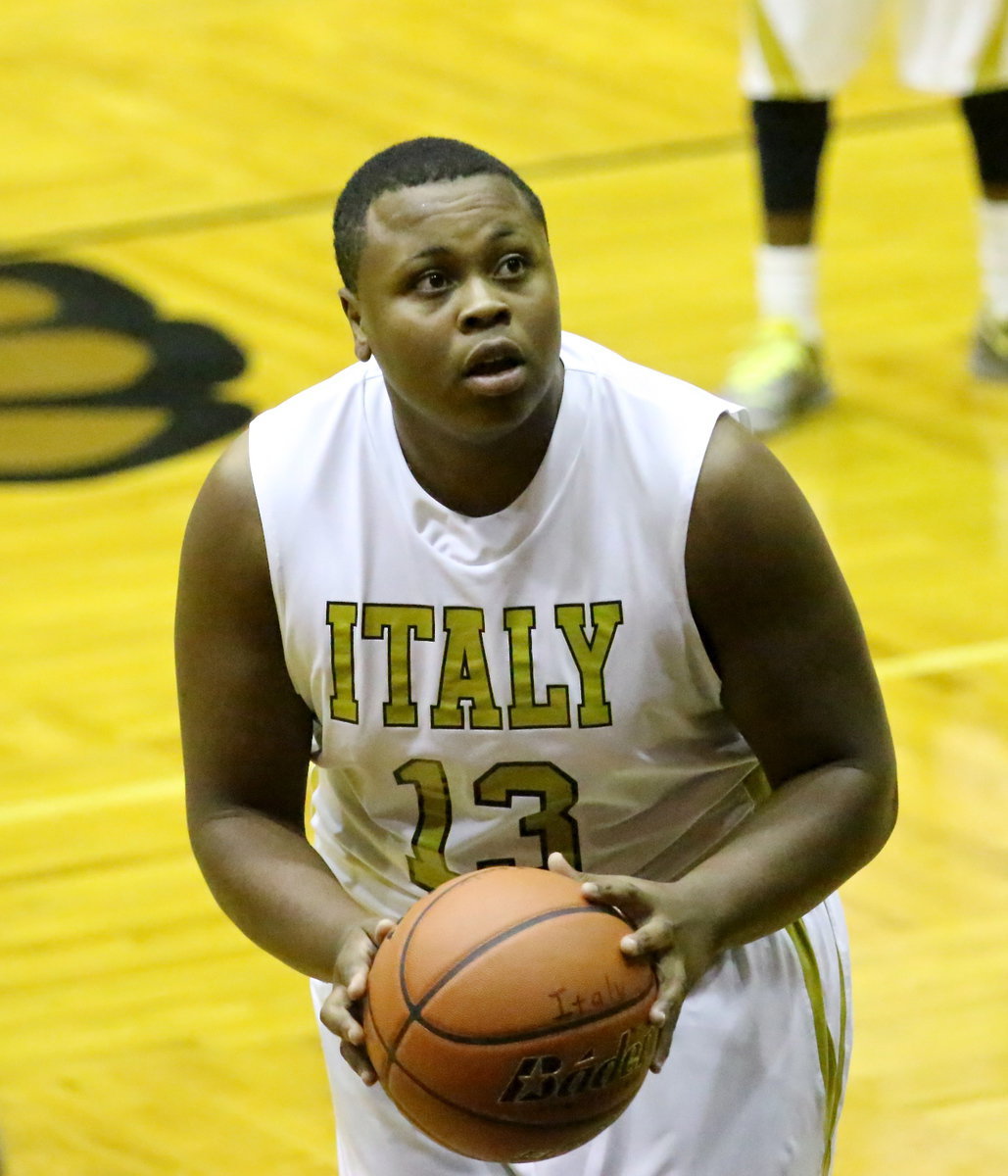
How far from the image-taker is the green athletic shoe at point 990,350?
17.0ft

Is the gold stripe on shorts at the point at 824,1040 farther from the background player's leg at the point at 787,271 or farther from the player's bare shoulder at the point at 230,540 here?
the background player's leg at the point at 787,271

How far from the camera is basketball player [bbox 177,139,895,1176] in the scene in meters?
1.99

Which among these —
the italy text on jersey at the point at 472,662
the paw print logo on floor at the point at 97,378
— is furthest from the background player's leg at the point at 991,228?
the italy text on jersey at the point at 472,662

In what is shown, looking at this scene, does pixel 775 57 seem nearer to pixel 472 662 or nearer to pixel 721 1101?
pixel 472 662

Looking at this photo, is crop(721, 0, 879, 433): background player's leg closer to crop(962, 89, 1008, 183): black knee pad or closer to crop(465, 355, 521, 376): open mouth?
crop(962, 89, 1008, 183): black knee pad

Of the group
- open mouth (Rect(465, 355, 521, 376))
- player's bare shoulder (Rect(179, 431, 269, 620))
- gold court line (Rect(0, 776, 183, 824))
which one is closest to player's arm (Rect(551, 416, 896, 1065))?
open mouth (Rect(465, 355, 521, 376))

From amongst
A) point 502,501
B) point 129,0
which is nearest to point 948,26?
point 502,501

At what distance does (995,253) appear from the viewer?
516 cm

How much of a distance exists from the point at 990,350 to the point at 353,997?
373cm

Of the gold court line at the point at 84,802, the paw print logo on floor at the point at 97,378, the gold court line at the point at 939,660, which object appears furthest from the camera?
the paw print logo on floor at the point at 97,378

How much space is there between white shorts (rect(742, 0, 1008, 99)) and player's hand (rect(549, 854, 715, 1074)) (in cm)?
345

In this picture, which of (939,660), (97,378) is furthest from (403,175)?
(97,378)

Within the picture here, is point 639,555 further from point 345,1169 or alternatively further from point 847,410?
point 847,410

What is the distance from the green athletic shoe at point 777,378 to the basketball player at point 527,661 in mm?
2829
